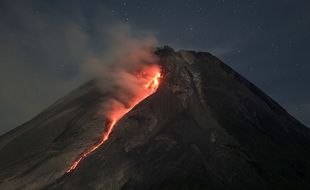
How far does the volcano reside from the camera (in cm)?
10969

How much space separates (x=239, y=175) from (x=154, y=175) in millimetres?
17430

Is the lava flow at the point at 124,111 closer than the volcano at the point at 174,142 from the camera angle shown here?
No

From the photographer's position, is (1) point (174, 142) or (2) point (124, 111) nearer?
(1) point (174, 142)

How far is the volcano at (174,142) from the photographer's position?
110 meters

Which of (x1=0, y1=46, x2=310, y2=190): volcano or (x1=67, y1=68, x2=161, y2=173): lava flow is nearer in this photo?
(x1=0, y1=46, x2=310, y2=190): volcano

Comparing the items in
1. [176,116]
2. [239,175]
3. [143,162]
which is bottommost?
[143,162]

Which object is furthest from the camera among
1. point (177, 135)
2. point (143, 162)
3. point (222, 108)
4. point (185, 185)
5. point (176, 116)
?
point (222, 108)

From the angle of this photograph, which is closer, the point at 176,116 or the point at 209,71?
the point at 176,116

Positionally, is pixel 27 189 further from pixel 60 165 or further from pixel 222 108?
pixel 222 108

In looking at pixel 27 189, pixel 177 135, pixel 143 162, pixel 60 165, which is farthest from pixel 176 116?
pixel 27 189

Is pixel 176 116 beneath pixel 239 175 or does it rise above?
above

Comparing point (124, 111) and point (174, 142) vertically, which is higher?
point (124, 111)

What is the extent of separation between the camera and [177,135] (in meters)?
122

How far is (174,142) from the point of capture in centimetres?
11906
